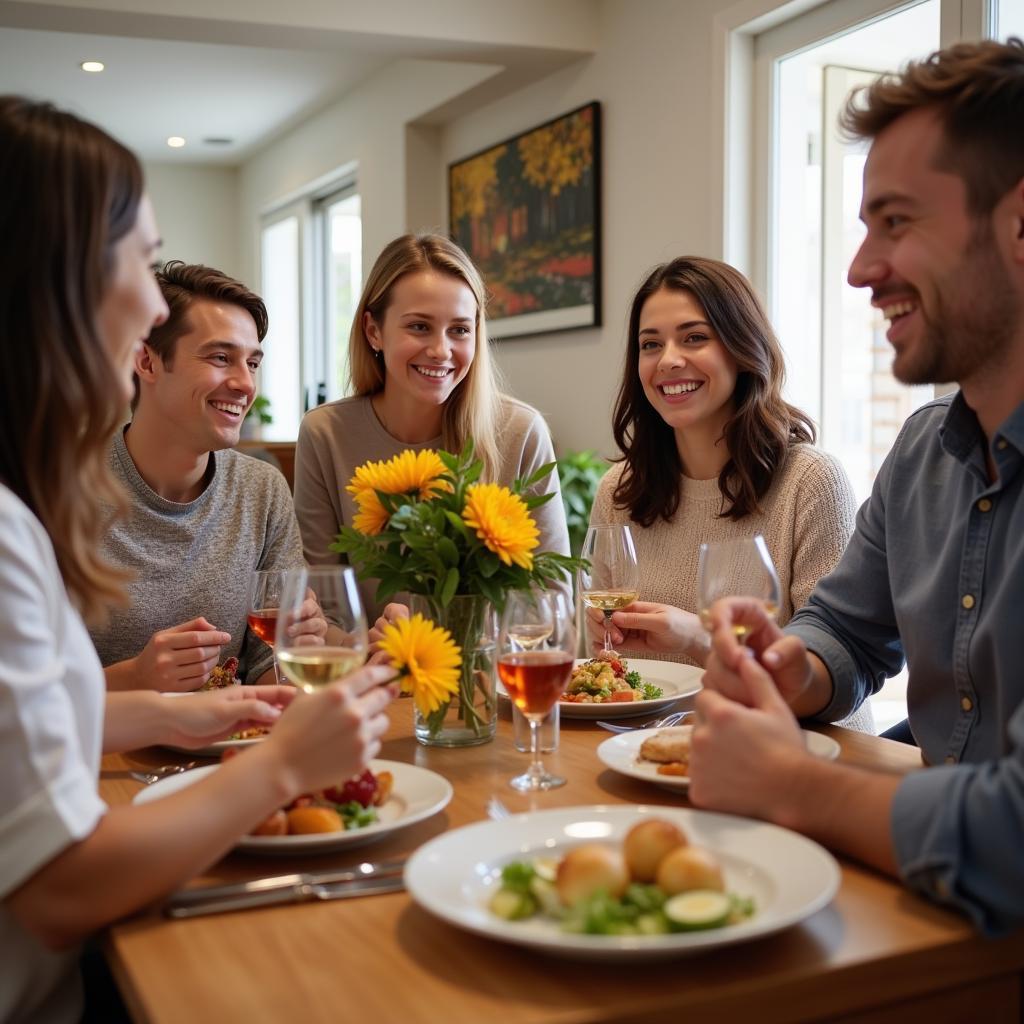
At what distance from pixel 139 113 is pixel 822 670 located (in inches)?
292

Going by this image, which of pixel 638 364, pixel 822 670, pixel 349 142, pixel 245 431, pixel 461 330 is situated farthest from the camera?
pixel 349 142

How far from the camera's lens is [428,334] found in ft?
9.21

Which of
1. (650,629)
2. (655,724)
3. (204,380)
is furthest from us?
(204,380)

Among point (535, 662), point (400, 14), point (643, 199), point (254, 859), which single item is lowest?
point (254, 859)

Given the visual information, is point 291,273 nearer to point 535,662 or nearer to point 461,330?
point 461,330

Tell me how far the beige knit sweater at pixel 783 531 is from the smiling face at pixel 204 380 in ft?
2.99

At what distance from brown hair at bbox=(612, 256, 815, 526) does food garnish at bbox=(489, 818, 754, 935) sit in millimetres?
1492

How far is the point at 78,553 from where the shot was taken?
1171mm

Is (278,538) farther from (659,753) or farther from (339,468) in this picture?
(659,753)

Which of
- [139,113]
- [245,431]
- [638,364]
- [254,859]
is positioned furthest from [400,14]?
[254,859]

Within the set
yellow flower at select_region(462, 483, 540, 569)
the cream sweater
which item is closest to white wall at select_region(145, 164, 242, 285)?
the cream sweater

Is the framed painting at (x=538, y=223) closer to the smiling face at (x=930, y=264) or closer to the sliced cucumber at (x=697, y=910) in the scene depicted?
the smiling face at (x=930, y=264)

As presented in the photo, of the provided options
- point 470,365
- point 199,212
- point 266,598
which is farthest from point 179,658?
point 199,212

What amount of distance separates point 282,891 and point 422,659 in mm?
361
